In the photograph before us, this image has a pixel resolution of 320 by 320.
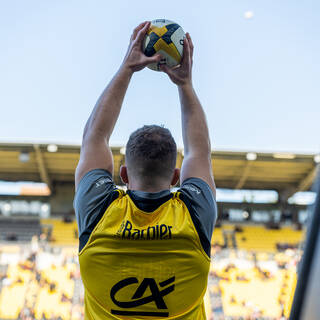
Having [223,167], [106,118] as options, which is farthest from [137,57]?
[223,167]

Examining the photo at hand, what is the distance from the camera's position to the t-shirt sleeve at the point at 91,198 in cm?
125

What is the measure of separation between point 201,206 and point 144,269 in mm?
273

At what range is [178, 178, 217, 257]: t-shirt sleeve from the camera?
48.8 inches

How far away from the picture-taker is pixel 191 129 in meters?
1.53

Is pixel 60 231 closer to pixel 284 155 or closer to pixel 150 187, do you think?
pixel 284 155

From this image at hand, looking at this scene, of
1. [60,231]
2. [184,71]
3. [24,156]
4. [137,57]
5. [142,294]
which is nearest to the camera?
[142,294]

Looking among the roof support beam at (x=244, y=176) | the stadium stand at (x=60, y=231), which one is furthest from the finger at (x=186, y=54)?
the roof support beam at (x=244, y=176)

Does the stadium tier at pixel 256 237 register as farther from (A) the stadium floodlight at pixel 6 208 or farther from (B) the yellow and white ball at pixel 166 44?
(B) the yellow and white ball at pixel 166 44

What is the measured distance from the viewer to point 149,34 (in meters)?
2.08

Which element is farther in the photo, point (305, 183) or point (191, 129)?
point (305, 183)

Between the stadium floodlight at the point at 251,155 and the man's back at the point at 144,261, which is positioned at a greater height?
the man's back at the point at 144,261

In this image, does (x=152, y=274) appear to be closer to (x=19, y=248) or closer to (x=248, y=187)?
(x=19, y=248)

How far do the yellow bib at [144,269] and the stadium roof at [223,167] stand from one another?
698 inches

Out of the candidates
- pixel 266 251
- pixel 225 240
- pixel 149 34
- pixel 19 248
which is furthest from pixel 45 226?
pixel 149 34
